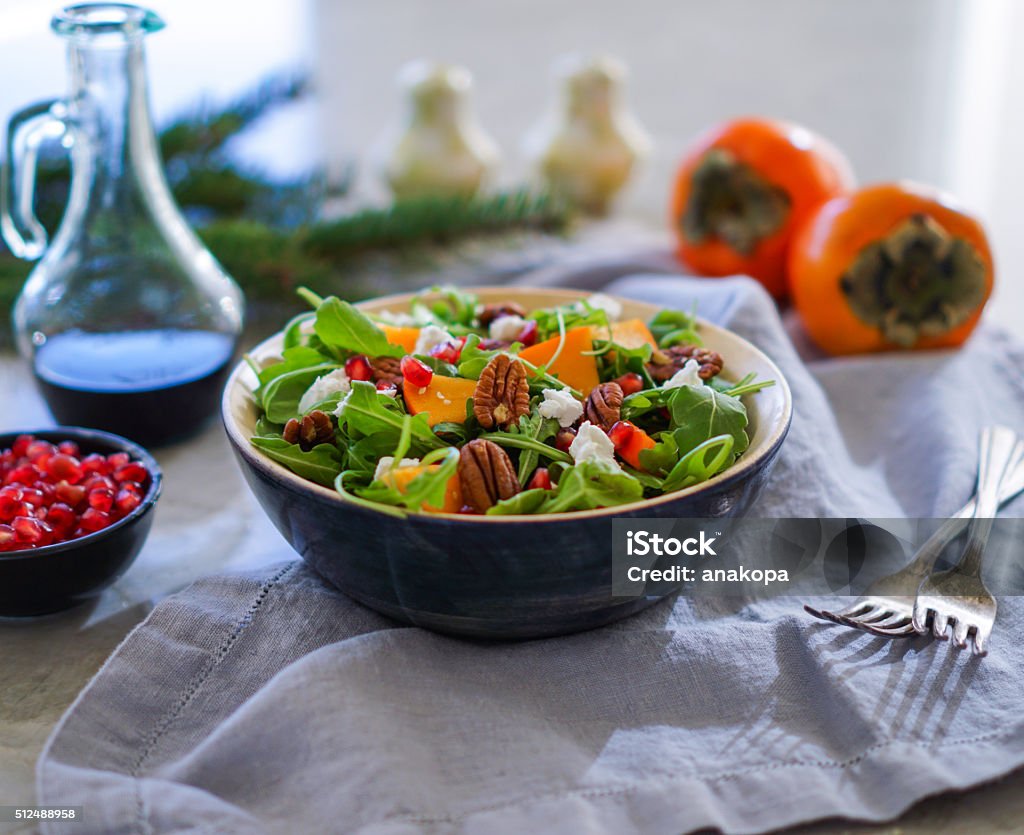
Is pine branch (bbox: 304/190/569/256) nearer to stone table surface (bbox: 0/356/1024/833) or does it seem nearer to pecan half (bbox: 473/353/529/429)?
stone table surface (bbox: 0/356/1024/833)

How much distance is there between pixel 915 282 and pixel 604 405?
84 centimetres

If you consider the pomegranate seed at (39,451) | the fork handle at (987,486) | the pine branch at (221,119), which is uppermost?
the pine branch at (221,119)

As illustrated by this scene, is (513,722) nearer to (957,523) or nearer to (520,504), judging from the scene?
(520,504)

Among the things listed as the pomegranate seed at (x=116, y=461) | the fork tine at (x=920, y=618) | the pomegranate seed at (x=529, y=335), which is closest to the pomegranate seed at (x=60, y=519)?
the pomegranate seed at (x=116, y=461)

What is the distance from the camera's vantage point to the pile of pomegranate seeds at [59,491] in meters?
1.19

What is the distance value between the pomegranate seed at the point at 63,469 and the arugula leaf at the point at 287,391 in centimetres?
22

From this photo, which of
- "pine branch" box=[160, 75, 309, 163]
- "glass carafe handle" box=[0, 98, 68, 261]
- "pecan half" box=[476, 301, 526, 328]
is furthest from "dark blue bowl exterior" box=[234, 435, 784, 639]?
"pine branch" box=[160, 75, 309, 163]

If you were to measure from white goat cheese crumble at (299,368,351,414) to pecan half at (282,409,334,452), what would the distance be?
36 millimetres

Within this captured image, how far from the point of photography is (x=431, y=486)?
3.38 feet

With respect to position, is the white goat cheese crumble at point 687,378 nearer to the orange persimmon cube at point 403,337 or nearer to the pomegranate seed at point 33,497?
the orange persimmon cube at point 403,337

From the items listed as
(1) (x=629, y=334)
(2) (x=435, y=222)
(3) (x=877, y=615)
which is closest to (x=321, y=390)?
(1) (x=629, y=334)

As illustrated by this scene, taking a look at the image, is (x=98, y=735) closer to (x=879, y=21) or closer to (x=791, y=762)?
(x=791, y=762)

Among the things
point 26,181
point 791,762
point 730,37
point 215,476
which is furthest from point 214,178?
point 730,37

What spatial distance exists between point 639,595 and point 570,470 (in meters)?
0.15
